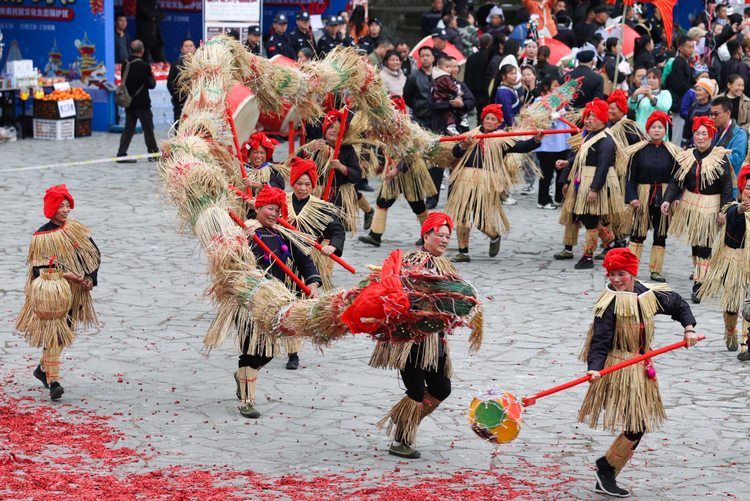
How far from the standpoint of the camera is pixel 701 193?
9.34 meters

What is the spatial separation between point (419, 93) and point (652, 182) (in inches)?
174

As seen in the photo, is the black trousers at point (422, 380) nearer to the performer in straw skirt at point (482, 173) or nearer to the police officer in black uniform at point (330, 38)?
the performer in straw skirt at point (482, 173)

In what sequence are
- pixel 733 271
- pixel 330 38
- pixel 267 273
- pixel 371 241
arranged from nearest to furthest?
pixel 267 273
pixel 733 271
pixel 371 241
pixel 330 38

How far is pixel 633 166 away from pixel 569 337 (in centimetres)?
255

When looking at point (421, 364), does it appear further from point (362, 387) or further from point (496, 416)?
point (362, 387)

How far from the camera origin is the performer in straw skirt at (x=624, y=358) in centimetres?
532

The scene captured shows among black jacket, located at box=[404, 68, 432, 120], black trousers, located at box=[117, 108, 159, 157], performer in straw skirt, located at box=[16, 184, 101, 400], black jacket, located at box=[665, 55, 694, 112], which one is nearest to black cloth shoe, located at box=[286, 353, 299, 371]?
performer in straw skirt, located at box=[16, 184, 101, 400]

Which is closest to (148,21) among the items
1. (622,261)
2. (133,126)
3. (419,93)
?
(133,126)

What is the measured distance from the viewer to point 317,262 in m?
7.98

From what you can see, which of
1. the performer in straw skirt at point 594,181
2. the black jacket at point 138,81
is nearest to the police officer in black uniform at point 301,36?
the black jacket at point 138,81

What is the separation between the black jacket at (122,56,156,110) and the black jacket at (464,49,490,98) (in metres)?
5.04

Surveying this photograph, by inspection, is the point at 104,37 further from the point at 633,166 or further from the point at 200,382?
the point at 200,382

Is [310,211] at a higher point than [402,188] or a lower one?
higher

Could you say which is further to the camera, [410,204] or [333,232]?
[410,204]
